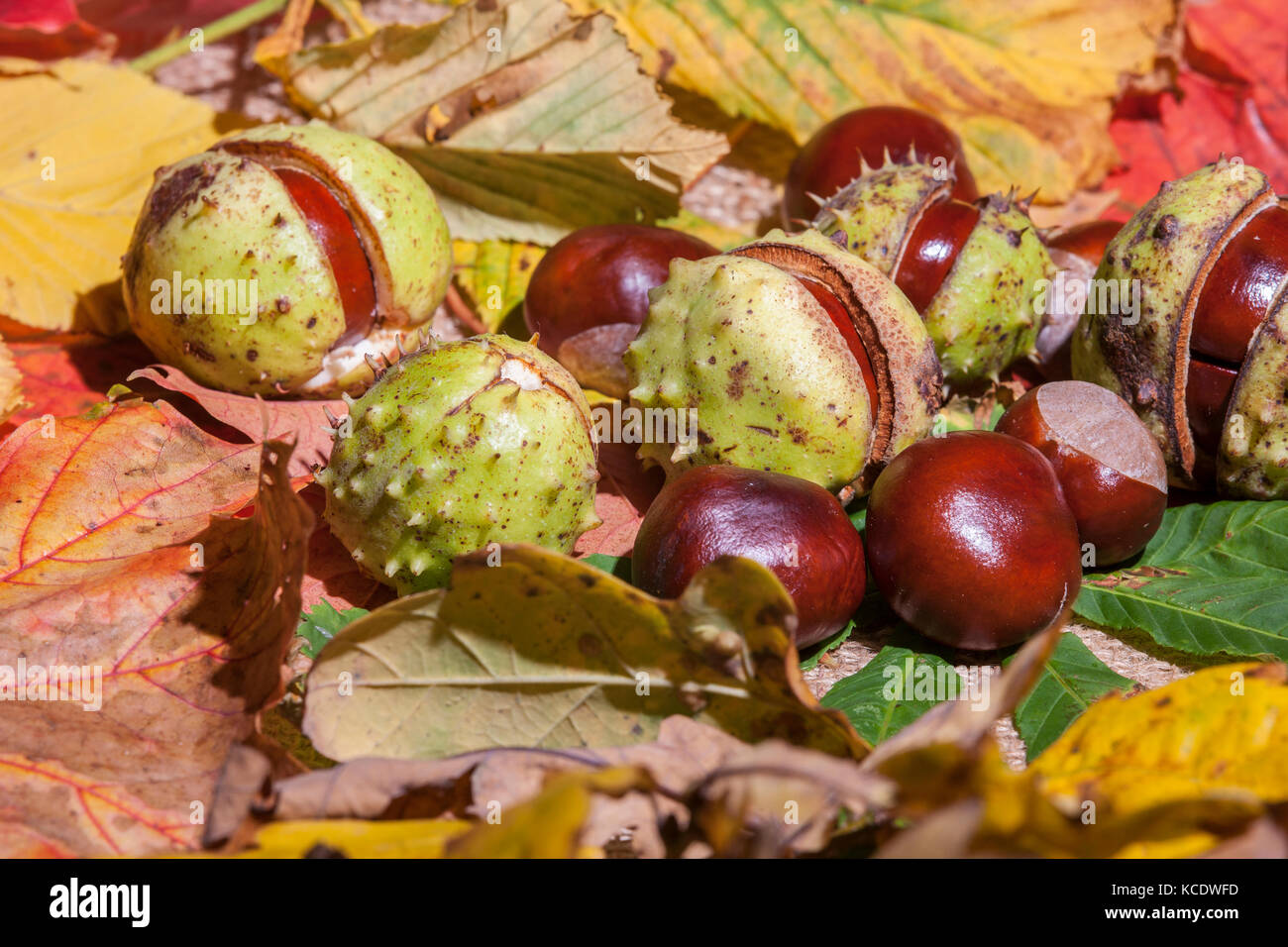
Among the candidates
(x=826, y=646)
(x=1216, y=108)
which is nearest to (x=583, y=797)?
(x=826, y=646)

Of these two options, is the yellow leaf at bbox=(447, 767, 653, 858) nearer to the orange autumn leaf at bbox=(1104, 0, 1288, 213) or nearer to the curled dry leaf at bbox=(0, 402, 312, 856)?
the curled dry leaf at bbox=(0, 402, 312, 856)

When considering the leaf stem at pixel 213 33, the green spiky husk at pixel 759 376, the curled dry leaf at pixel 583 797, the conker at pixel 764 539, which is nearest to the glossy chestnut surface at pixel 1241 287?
the green spiky husk at pixel 759 376

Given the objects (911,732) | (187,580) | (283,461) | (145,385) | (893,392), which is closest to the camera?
(911,732)

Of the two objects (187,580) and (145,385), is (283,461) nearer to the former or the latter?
(187,580)

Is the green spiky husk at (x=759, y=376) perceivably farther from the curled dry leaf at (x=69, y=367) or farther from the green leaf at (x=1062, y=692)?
the curled dry leaf at (x=69, y=367)

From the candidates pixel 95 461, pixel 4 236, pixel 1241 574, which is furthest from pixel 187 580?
pixel 1241 574
